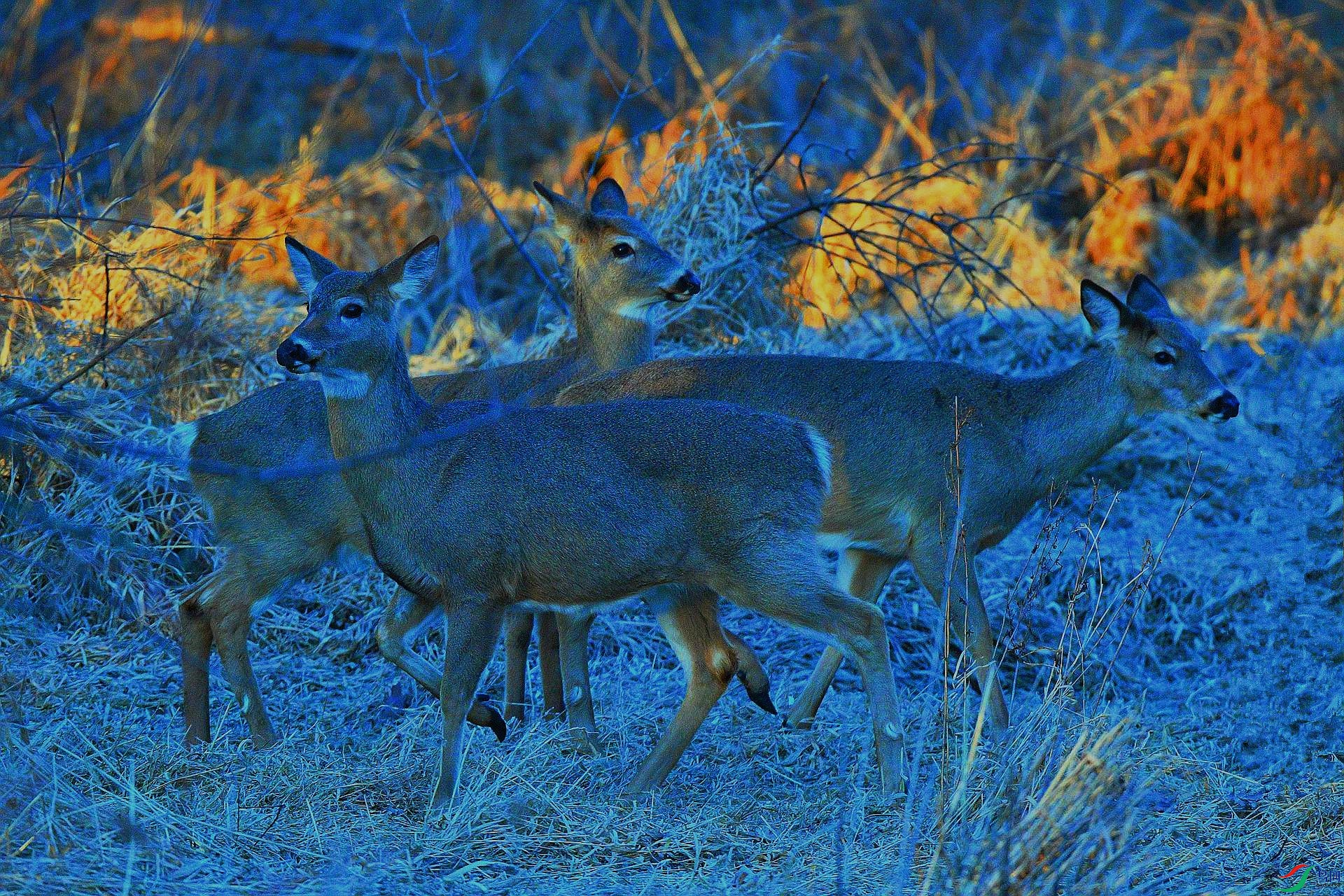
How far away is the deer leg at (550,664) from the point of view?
702cm

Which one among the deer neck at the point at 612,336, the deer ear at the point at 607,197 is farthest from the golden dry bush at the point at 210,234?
the deer neck at the point at 612,336

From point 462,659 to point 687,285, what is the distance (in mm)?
2797

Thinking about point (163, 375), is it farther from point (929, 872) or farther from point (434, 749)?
point (929, 872)

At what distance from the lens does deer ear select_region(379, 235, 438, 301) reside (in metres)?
5.91

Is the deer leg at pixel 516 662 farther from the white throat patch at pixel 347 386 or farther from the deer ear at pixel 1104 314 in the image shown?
the deer ear at pixel 1104 314

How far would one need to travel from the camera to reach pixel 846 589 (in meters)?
7.07

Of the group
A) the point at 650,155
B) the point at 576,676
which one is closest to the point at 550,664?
the point at 576,676

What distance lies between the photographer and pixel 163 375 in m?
7.80

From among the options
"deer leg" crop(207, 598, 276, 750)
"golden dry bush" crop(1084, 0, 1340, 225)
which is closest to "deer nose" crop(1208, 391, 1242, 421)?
"deer leg" crop(207, 598, 276, 750)

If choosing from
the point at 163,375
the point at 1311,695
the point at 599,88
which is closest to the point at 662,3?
the point at 599,88

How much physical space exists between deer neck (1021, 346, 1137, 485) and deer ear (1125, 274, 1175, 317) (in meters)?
0.53

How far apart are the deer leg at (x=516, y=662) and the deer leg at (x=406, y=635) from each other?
509 millimetres

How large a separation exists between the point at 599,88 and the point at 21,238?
872 cm

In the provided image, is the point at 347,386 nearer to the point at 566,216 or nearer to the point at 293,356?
the point at 293,356
